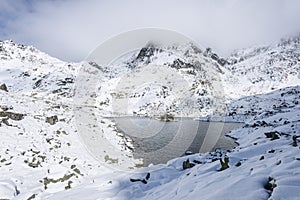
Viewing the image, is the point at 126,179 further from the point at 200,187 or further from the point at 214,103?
the point at 214,103

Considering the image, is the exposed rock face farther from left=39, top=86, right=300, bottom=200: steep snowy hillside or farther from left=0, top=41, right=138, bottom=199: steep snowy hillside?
left=39, top=86, right=300, bottom=200: steep snowy hillside

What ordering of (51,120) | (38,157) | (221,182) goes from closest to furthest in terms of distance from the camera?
1. (221,182)
2. (38,157)
3. (51,120)

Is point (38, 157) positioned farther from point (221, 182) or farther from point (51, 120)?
point (221, 182)

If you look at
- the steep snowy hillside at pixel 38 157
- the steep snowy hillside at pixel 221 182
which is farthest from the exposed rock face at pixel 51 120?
the steep snowy hillside at pixel 221 182

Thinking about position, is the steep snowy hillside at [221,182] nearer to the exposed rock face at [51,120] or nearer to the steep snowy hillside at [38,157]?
the steep snowy hillside at [38,157]

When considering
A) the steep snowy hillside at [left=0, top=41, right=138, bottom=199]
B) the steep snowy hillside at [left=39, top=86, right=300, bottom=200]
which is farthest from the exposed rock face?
the steep snowy hillside at [left=39, top=86, right=300, bottom=200]

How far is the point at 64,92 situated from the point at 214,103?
115231 mm

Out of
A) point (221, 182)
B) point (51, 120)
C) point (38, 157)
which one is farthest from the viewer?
point (51, 120)

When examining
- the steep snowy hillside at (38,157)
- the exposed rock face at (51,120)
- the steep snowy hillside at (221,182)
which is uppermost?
the exposed rock face at (51,120)

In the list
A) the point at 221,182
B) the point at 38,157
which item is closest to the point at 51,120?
the point at 38,157

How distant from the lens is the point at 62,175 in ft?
55.9

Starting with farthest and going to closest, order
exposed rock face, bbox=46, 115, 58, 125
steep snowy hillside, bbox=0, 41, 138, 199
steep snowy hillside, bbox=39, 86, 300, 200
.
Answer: exposed rock face, bbox=46, 115, 58, 125, steep snowy hillside, bbox=0, 41, 138, 199, steep snowy hillside, bbox=39, 86, 300, 200

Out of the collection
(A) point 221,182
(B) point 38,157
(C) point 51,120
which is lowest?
(A) point 221,182

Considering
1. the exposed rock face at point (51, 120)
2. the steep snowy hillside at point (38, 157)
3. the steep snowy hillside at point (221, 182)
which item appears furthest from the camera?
the exposed rock face at point (51, 120)
